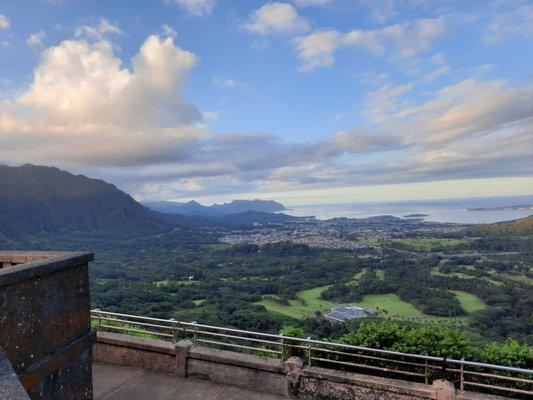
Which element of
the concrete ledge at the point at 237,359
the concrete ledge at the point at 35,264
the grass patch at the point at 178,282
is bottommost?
the grass patch at the point at 178,282

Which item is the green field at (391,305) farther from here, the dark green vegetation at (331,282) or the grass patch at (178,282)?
the grass patch at (178,282)

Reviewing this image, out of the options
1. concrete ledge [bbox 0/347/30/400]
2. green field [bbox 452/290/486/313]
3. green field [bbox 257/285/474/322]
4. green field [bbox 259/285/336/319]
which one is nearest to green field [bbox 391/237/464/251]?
green field [bbox 452/290/486/313]

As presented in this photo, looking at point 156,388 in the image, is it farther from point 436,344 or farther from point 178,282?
point 178,282

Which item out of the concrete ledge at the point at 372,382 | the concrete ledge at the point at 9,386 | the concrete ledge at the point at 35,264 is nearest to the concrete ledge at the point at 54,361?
the concrete ledge at the point at 35,264

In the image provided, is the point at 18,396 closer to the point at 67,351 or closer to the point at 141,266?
the point at 67,351

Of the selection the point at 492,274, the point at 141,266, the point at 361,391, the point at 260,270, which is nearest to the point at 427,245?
the point at 492,274

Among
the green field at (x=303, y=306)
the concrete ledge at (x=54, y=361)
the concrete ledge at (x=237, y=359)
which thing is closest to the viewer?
the concrete ledge at (x=54, y=361)
